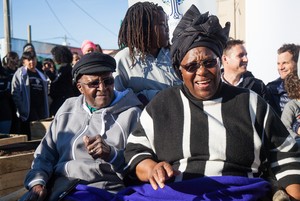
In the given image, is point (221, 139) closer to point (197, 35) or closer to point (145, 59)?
point (197, 35)

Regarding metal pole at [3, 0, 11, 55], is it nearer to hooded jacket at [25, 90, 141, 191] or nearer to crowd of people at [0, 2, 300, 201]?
crowd of people at [0, 2, 300, 201]

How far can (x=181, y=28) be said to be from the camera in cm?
220

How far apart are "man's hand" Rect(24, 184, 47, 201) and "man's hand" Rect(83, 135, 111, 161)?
0.40 m

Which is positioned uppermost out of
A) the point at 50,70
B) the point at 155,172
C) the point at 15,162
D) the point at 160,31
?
the point at 50,70

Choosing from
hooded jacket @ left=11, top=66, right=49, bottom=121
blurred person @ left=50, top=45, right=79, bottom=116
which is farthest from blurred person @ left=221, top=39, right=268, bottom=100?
hooded jacket @ left=11, top=66, right=49, bottom=121

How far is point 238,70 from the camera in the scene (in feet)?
13.0

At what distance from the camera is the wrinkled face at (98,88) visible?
2.62 meters

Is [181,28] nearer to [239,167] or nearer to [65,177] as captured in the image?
[239,167]

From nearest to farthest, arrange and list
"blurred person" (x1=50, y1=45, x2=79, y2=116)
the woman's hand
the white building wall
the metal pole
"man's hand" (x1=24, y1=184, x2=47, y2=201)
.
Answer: the woman's hand
"man's hand" (x1=24, y1=184, x2=47, y2=201)
the white building wall
"blurred person" (x1=50, y1=45, x2=79, y2=116)
the metal pole

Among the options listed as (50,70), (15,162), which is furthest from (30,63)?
(50,70)

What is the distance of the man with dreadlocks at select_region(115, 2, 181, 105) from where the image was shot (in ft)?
9.91

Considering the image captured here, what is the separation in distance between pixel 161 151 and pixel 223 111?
39 cm

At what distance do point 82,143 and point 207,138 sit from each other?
3.00 feet

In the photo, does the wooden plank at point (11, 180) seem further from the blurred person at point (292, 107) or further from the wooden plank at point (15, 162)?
the blurred person at point (292, 107)
